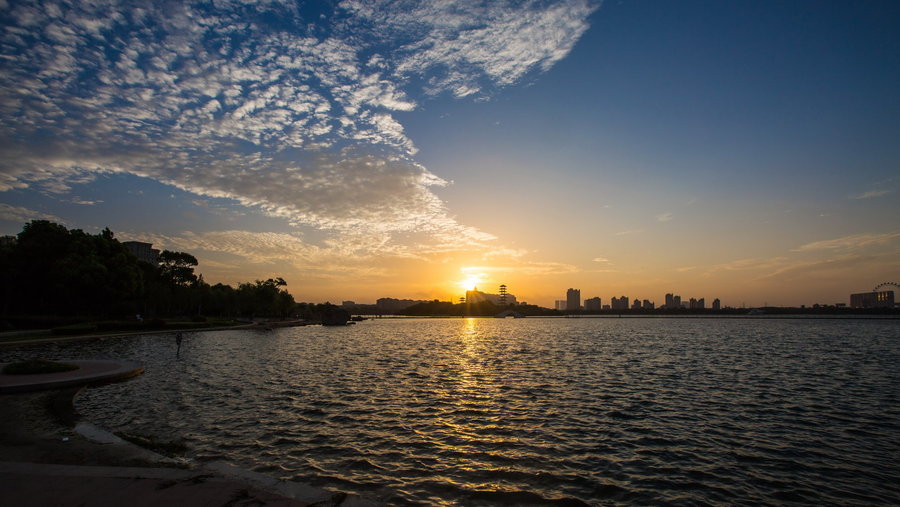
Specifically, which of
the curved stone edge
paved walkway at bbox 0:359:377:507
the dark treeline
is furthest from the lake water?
the dark treeline

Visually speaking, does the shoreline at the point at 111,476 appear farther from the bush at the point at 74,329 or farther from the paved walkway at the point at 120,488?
the bush at the point at 74,329

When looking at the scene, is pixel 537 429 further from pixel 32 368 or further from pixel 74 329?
pixel 74 329

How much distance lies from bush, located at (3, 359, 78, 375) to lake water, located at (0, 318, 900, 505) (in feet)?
11.9

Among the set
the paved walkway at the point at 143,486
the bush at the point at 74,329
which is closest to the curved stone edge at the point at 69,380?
the paved walkway at the point at 143,486

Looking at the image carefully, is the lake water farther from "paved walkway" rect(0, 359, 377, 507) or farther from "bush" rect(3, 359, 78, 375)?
"bush" rect(3, 359, 78, 375)

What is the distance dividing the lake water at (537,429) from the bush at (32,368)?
3.62 m

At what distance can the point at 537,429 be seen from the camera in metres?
20.3

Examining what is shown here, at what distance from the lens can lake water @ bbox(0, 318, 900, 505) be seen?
1406 cm

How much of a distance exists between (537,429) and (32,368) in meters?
30.0

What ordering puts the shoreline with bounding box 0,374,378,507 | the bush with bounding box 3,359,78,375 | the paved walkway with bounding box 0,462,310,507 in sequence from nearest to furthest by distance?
the paved walkway with bounding box 0,462,310,507 → the shoreline with bounding box 0,374,378,507 → the bush with bounding box 3,359,78,375

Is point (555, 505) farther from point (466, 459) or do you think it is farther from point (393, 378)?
point (393, 378)

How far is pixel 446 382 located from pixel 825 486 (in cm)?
2346

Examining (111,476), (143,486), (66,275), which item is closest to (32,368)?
(111,476)

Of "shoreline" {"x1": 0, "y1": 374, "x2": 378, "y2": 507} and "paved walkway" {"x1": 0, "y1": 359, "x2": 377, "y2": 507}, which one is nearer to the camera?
"paved walkway" {"x1": 0, "y1": 359, "x2": 377, "y2": 507}
